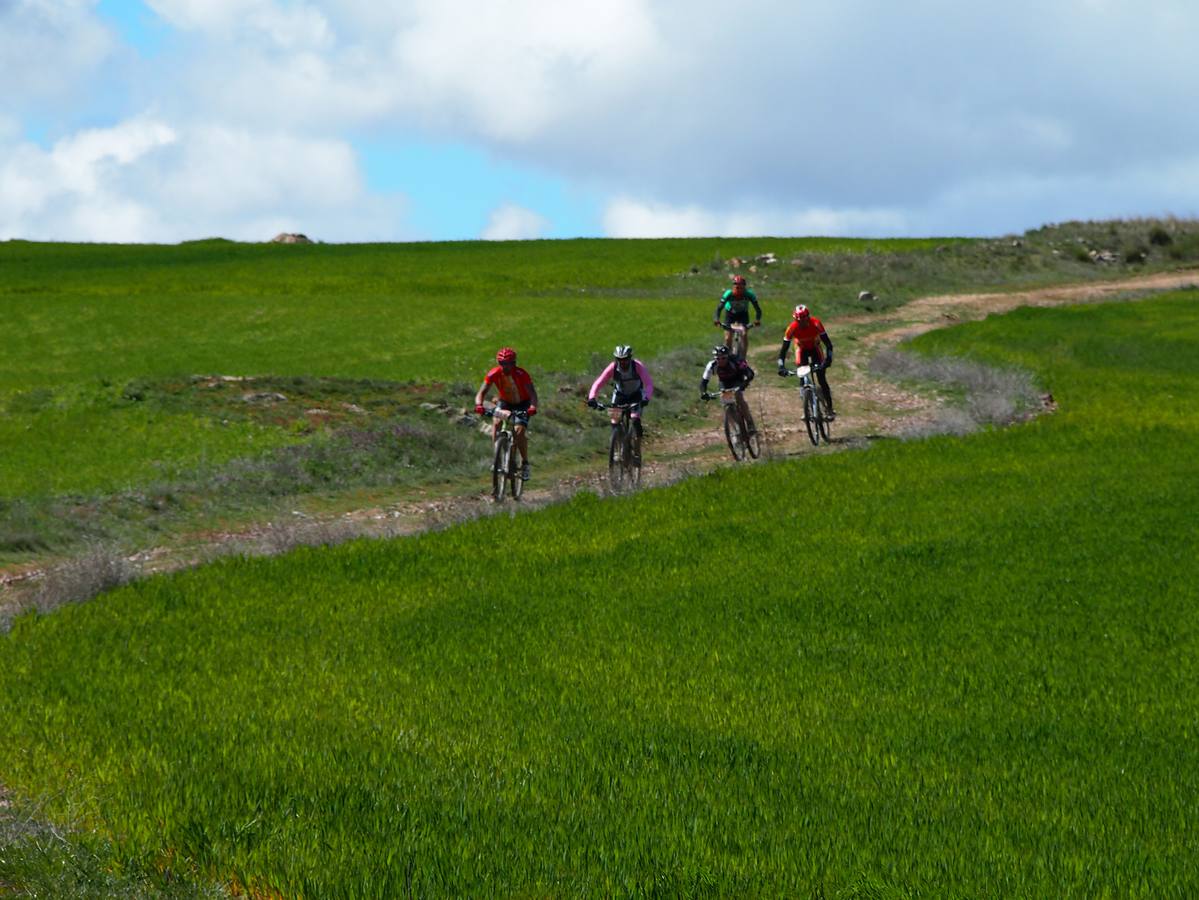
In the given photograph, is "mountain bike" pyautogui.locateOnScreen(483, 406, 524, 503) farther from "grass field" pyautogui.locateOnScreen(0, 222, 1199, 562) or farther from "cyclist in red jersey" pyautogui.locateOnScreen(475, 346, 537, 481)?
"grass field" pyautogui.locateOnScreen(0, 222, 1199, 562)

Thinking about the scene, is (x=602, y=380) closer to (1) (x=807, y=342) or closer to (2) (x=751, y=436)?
(2) (x=751, y=436)

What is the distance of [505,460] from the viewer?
889 inches

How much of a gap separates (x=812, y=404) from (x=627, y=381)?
19.0ft

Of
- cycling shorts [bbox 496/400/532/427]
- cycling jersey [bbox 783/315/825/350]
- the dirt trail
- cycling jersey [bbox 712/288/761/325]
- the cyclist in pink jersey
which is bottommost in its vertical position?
the dirt trail

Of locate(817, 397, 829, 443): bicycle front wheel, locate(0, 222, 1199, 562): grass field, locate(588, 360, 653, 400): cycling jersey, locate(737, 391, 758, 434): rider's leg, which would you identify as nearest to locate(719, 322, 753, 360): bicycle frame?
locate(0, 222, 1199, 562): grass field

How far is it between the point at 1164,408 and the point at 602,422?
11619 millimetres

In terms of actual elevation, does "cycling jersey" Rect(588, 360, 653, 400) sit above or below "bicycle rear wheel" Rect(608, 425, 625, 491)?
above

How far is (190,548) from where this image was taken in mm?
20531

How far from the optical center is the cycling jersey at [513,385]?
21844mm

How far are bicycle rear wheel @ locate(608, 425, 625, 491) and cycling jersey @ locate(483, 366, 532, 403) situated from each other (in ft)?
5.65

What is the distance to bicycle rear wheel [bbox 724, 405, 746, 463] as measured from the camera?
25250 mm

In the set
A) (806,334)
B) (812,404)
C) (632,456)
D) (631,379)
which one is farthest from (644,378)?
(812,404)

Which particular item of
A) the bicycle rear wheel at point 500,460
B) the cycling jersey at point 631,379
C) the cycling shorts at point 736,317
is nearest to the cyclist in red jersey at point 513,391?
the bicycle rear wheel at point 500,460

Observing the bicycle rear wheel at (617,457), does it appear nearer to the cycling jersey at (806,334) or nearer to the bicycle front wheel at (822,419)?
the cycling jersey at (806,334)
